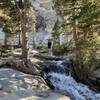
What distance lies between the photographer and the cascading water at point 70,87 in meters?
22.0

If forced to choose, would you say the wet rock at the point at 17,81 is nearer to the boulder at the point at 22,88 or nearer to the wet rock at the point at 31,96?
the boulder at the point at 22,88

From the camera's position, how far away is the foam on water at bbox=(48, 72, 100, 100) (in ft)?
72.1

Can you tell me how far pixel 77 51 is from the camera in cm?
2681

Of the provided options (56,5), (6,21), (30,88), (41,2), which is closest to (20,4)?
(56,5)

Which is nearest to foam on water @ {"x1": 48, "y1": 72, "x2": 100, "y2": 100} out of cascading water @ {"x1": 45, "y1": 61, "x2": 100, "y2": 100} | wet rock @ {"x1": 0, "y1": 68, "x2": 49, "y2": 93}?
cascading water @ {"x1": 45, "y1": 61, "x2": 100, "y2": 100}

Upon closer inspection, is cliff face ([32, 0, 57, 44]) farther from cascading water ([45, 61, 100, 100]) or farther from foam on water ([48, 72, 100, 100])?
foam on water ([48, 72, 100, 100])

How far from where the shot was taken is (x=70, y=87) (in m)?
23.4

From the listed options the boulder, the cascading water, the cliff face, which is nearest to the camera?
the boulder

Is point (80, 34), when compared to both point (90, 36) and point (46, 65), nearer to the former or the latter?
point (90, 36)

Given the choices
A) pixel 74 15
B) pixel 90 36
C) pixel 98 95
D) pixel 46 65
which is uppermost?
pixel 74 15

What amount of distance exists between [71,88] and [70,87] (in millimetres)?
206

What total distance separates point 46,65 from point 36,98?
941 centimetres

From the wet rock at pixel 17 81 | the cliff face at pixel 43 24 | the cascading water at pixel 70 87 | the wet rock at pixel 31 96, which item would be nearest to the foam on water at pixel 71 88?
the cascading water at pixel 70 87

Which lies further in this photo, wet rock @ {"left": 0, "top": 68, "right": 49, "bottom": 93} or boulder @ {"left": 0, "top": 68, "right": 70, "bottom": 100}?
wet rock @ {"left": 0, "top": 68, "right": 49, "bottom": 93}
